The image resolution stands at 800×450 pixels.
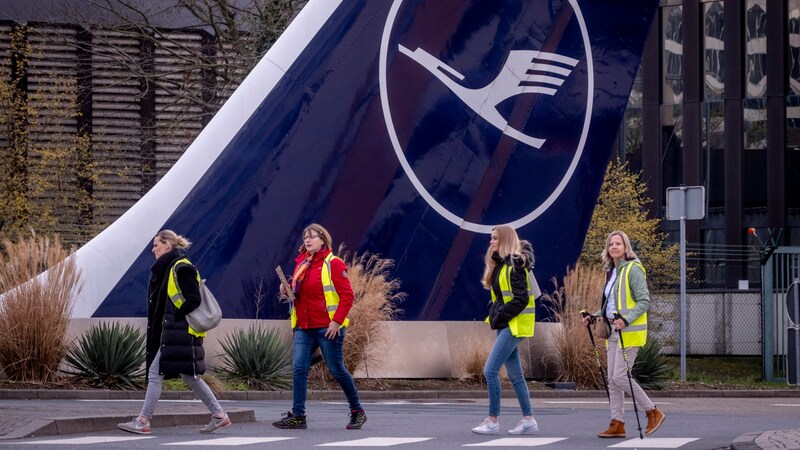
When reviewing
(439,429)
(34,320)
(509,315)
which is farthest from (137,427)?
(34,320)

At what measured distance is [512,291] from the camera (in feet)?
35.1

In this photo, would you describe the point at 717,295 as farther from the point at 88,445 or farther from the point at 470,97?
the point at 88,445

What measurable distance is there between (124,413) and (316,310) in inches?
63.8

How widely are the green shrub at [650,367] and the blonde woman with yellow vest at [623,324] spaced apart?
7413 mm

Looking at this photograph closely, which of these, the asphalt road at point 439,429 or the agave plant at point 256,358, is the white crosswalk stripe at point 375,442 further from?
the agave plant at point 256,358

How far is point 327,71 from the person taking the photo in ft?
43.3

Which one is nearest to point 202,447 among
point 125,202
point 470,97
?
point 470,97

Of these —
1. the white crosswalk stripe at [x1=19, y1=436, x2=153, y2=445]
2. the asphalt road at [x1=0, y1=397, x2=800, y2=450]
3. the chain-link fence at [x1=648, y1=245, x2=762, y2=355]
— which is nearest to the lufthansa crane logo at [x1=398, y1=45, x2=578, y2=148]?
the asphalt road at [x1=0, y1=397, x2=800, y2=450]

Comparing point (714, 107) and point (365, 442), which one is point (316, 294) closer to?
point (365, 442)

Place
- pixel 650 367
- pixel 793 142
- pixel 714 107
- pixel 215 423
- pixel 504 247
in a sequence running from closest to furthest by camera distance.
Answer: pixel 215 423, pixel 504 247, pixel 650 367, pixel 793 142, pixel 714 107

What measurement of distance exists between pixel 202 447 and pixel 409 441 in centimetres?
149

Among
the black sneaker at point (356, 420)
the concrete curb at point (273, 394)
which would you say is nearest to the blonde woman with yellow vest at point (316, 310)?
the black sneaker at point (356, 420)

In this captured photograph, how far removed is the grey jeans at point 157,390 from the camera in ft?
32.2

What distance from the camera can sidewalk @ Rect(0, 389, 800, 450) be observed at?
370 inches
